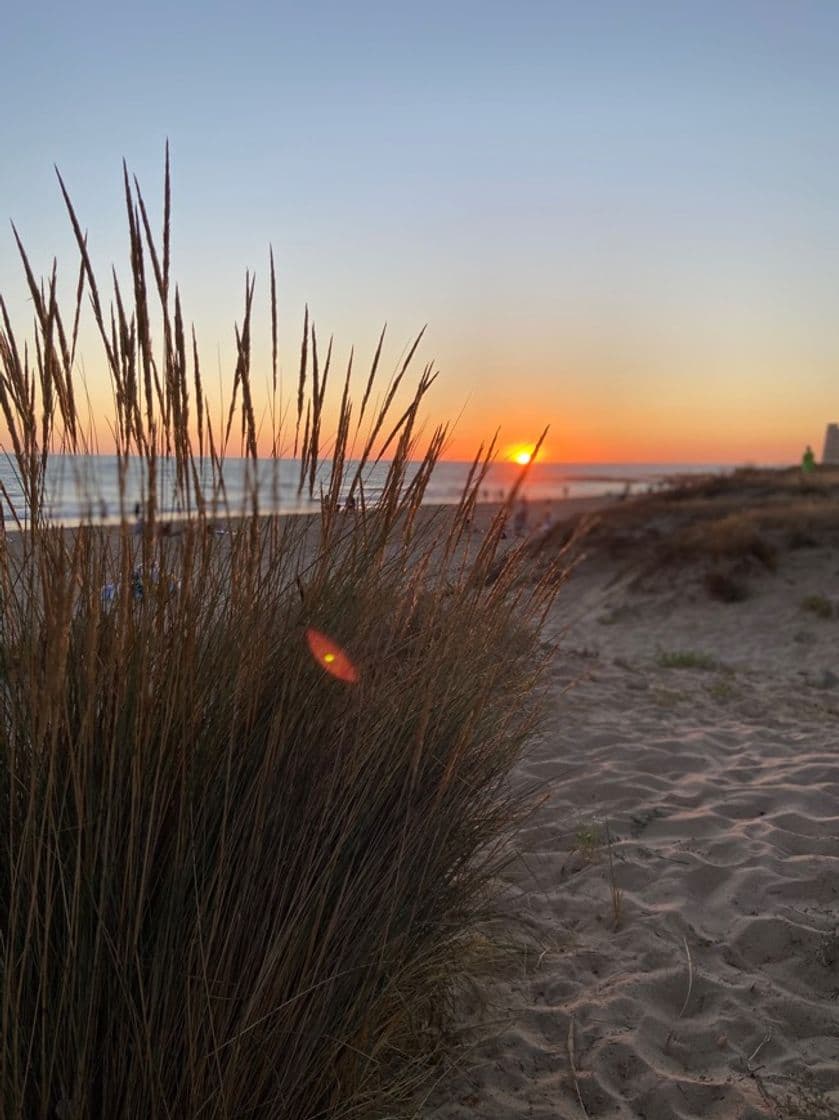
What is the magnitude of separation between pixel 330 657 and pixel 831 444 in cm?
4965

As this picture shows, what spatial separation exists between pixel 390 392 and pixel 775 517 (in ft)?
Result: 44.6

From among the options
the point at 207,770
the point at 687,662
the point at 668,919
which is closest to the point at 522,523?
the point at 687,662

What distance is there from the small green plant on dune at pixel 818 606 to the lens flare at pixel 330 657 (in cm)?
995

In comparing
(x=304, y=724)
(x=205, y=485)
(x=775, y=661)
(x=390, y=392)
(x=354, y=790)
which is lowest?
(x=775, y=661)

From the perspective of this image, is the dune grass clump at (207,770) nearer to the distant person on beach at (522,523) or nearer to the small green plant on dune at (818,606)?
the distant person on beach at (522,523)

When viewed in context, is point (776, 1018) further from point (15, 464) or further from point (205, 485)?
point (15, 464)

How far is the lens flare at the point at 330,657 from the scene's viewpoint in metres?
1.79

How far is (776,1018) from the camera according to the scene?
249 centimetres

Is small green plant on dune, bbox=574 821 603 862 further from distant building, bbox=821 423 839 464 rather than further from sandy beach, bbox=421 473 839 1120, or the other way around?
distant building, bbox=821 423 839 464

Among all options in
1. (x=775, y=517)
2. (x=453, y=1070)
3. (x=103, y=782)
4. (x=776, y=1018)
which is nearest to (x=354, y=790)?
(x=103, y=782)

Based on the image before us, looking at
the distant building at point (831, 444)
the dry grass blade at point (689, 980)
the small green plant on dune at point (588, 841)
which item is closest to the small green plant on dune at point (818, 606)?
the small green plant on dune at point (588, 841)

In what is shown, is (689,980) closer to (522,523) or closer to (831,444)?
(522,523)

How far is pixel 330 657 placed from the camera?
1.82 m

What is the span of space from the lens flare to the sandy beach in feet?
3.64
